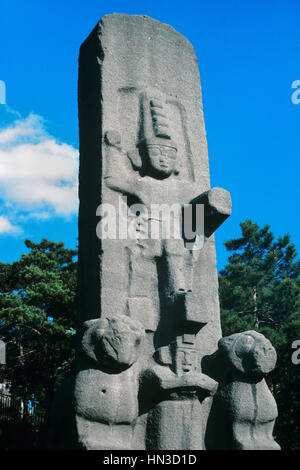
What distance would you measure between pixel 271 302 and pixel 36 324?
33.2 feet

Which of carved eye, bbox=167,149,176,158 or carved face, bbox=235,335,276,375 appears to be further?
carved eye, bbox=167,149,176,158

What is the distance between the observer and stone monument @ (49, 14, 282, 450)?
4035mm

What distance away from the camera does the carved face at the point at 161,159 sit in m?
5.27

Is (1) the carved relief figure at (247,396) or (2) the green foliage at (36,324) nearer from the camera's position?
(1) the carved relief figure at (247,396)

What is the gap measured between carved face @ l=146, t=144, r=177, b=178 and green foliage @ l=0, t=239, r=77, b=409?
42.7ft

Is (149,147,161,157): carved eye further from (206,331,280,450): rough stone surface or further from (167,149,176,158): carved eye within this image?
(206,331,280,450): rough stone surface

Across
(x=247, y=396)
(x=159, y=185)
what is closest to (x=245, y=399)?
(x=247, y=396)

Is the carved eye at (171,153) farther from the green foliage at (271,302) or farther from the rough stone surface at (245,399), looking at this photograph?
the green foliage at (271,302)

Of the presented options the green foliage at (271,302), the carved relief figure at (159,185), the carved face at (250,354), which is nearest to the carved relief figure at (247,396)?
the carved face at (250,354)

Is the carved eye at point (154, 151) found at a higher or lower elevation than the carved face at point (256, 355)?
higher

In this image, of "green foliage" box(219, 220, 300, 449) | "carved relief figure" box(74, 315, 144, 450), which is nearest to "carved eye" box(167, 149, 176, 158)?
"carved relief figure" box(74, 315, 144, 450)

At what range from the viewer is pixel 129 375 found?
412cm
